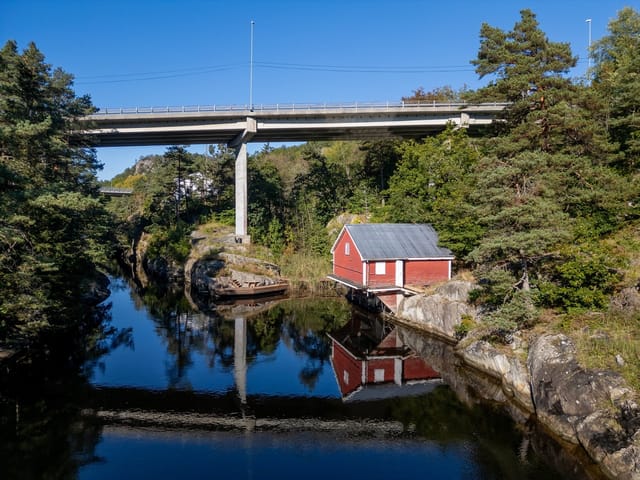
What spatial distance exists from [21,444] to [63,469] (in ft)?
7.30

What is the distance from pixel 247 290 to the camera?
1492 inches

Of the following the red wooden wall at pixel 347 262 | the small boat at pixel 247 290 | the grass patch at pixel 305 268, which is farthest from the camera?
the grass patch at pixel 305 268

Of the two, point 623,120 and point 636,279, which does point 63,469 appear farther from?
point 623,120

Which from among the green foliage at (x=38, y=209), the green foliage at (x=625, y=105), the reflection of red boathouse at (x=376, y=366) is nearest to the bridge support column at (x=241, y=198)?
the green foliage at (x=38, y=209)

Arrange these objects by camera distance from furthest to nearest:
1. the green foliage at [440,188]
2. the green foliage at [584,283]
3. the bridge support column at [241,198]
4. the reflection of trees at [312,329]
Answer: the bridge support column at [241,198] → the green foliage at [440,188] → the reflection of trees at [312,329] → the green foliage at [584,283]

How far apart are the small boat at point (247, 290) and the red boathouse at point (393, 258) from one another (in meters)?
11.2

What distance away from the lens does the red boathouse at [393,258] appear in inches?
1081

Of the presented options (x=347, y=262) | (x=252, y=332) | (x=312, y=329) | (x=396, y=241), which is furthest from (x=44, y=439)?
(x=396, y=241)

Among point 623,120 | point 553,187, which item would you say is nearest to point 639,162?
point 623,120

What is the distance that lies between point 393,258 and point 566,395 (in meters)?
14.9

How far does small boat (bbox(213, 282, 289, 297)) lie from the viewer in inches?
1478

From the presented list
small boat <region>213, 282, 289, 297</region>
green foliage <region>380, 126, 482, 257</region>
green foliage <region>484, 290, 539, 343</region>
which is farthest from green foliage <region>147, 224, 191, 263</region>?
green foliage <region>484, 290, 539, 343</region>

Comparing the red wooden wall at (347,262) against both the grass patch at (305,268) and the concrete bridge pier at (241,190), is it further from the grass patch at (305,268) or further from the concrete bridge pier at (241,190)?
the concrete bridge pier at (241,190)

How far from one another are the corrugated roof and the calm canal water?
5.38 metres
